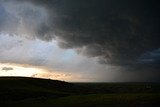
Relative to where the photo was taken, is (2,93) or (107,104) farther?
(2,93)

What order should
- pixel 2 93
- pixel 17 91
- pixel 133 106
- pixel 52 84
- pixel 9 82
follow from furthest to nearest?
1. pixel 52 84
2. pixel 9 82
3. pixel 17 91
4. pixel 2 93
5. pixel 133 106

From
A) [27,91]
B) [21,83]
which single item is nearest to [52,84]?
[21,83]

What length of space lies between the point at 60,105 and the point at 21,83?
51.4m

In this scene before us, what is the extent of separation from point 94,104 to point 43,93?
32.6m

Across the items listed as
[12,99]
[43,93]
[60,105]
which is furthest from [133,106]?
[43,93]

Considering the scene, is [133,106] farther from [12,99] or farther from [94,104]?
[12,99]

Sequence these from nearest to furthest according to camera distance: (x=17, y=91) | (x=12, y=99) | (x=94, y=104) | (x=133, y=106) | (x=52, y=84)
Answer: (x=133, y=106) → (x=94, y=104) → (x=12, y=99) → (x=17, y=91) → (x=52, y=84)

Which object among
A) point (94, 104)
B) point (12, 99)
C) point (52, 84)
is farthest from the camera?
point (52, 84)

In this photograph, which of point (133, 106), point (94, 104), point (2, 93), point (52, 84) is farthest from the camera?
point (52, 84)

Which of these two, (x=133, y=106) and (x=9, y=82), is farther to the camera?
(x=9, y=82)

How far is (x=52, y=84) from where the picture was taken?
378 ft

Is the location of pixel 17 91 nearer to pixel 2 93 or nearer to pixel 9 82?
pixel 2 93

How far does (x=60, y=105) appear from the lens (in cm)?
5438

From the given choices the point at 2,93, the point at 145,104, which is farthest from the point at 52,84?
the point at 145,104
